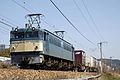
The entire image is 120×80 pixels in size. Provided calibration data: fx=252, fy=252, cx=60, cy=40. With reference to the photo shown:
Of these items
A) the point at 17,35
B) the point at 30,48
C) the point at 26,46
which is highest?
the point at 17,35

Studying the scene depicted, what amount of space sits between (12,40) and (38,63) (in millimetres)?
3122

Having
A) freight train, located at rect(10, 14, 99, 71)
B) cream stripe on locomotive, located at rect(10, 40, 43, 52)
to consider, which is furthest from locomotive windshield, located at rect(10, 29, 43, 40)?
cream stripe on locomotive, located at rect(10, 40, 43, 52)

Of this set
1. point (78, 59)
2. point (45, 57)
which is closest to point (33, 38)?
point (45, 57)

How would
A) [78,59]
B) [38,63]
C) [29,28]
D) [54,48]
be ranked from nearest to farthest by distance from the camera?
[38,63], [29,28], [54,48], [78,59]

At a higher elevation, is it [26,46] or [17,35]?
[17,35]

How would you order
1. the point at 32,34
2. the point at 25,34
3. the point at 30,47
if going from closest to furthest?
the point at 30,47
the point at 32,34
the point at 25,34

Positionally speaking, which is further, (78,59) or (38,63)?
(78,59)

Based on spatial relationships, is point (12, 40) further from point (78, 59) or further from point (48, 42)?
point (78, 59)

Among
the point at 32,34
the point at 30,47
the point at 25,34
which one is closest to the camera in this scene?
the point at 30,47

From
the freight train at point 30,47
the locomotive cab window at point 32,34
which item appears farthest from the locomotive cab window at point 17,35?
the locomotive cab window at point 32,34

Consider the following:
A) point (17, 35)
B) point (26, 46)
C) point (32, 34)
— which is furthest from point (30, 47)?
point (17, 35)

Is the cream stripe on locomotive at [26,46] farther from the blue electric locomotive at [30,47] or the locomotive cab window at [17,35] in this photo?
the locomotive cab window at [17,35]

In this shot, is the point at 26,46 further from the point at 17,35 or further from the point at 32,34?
the point at 17,35

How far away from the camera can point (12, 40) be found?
70.9ft
